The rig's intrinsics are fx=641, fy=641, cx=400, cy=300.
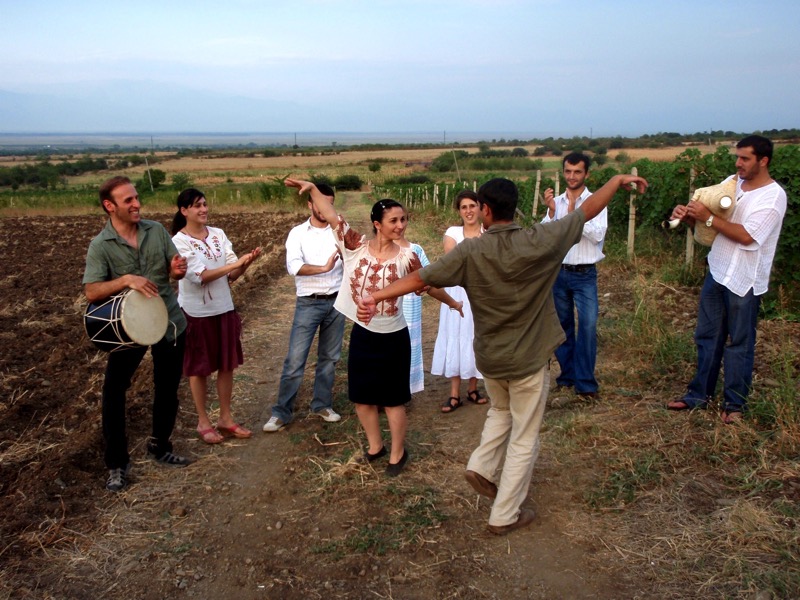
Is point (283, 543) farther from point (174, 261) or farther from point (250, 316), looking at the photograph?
point (250, 316)

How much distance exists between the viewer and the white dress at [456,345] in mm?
5352

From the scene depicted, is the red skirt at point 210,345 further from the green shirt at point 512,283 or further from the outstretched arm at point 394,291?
the green shirt at point 512,283

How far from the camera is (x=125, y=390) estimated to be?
4301 mm

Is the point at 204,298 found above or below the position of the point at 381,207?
below

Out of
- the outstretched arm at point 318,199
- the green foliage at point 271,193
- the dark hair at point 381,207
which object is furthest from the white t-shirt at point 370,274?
the green foliage at point 271,193

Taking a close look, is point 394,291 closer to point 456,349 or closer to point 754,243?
point 456,349

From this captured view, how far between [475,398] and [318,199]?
2.29m

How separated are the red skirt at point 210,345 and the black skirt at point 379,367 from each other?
3.73 feet

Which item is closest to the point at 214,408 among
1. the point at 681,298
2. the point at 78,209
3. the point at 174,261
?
the point at 174,261

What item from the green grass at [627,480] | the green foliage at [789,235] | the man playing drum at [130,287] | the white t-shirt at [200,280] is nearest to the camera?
the green grass at [627,480]

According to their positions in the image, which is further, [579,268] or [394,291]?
[579,268]

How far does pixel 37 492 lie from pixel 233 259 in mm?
1996

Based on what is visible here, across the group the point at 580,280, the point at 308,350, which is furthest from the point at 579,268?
the point at 308,350

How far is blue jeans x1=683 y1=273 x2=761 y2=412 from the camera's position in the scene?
437 centimetres
